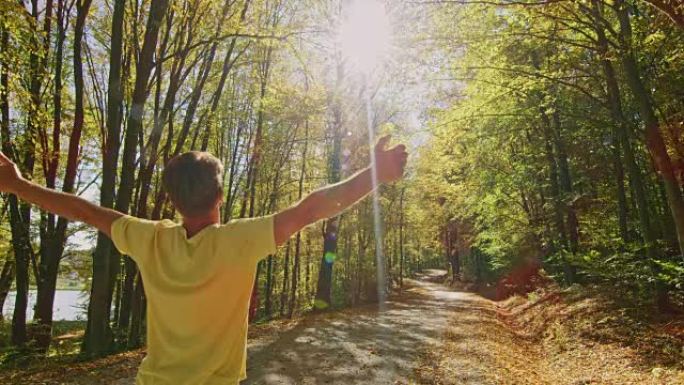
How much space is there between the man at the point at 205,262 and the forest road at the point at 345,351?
21.9 feet

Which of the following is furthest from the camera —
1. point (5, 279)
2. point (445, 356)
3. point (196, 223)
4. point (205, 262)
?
point (5, 279)

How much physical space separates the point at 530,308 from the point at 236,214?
16.2 m

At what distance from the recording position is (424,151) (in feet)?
106

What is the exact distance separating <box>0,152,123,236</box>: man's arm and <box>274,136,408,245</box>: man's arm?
29.9 inches

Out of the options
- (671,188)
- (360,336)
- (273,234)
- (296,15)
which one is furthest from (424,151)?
(273,234)

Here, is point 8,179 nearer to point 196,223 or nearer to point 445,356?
point 196,223

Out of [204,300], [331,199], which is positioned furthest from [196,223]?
[331,199]

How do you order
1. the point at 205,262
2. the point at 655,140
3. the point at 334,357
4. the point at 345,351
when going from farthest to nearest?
the point at 345,351 → the point at 334,357 → the point at 655,140 → the point at 205,262

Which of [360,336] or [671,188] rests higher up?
[671,188]

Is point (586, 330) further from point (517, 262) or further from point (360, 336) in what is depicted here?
point (517, 262)

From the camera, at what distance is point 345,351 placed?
11.0 metres

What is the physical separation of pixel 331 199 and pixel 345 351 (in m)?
9.84

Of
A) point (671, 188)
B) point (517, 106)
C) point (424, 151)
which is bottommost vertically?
point (671, 188)

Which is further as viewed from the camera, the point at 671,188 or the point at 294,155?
the point at 294,155
